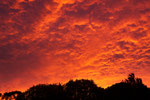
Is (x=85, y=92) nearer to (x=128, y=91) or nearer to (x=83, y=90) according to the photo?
(x=83, y=90)

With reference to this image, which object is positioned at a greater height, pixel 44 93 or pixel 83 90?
pixel 83 90

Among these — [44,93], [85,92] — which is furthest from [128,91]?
[44,93]

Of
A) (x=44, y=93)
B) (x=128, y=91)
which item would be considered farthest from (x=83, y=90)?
(x=128, y=91)

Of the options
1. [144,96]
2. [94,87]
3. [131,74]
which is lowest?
[144,96]

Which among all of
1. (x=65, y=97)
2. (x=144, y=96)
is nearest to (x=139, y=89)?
(x=144, y=96)

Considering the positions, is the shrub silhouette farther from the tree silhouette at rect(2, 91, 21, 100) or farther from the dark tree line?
the tree silhouette at rect(2, 91, 21, 100)

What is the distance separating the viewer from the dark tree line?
19.0 metres

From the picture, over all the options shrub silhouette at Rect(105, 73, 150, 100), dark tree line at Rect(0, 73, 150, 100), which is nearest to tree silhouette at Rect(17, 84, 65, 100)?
dark tree line at Rect(0, 73, 150, 100)

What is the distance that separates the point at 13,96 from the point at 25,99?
150 inches

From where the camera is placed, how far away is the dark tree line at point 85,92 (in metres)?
19.0

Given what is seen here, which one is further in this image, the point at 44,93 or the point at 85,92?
the point at 85,92

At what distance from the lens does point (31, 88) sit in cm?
1992

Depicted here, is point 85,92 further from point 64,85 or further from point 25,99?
point 25,99

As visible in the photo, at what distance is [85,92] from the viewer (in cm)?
2086
